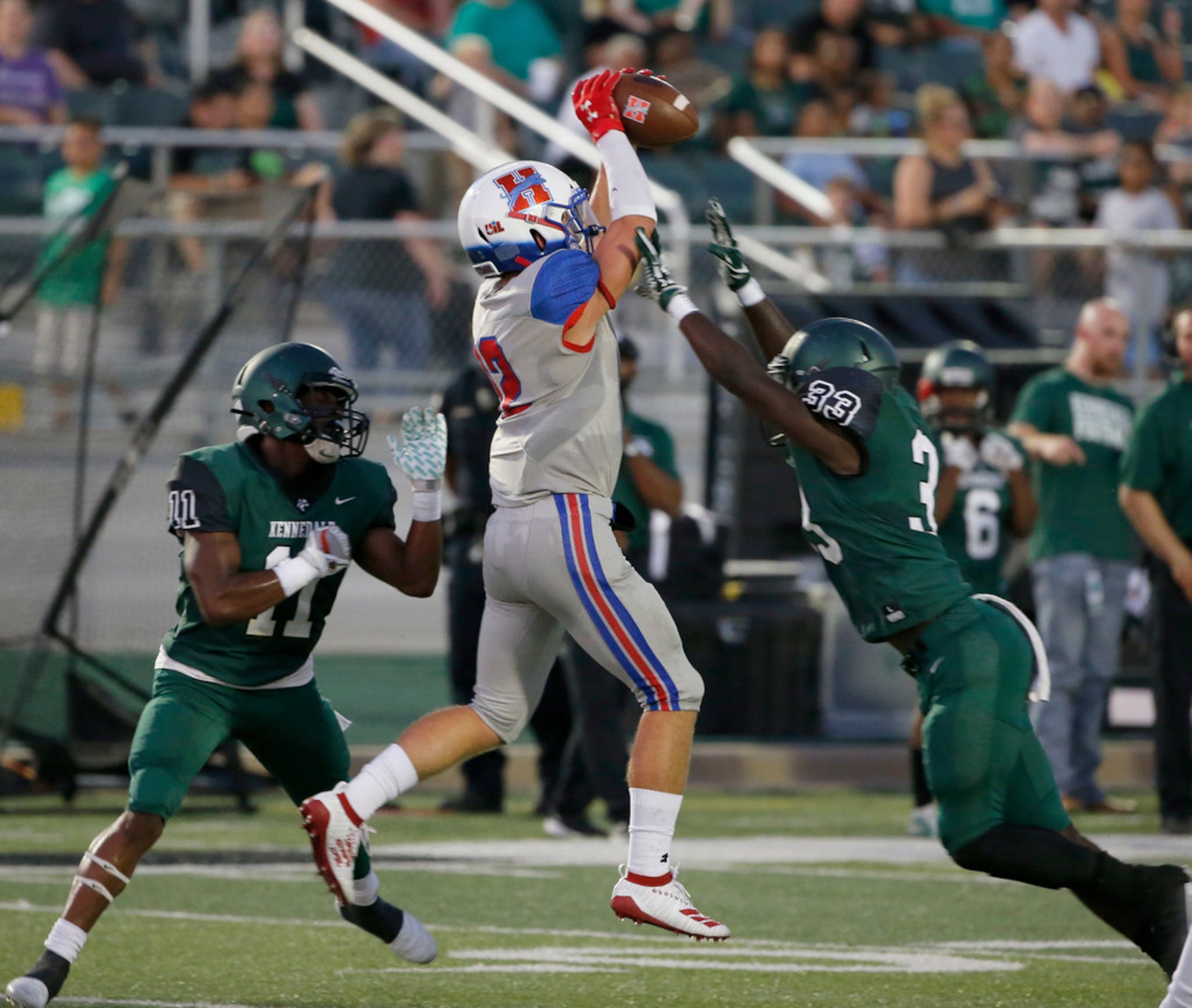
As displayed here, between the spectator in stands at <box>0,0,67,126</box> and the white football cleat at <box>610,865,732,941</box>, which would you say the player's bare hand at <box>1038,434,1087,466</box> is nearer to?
the white football cleat at <box>610,865,732,941</box>

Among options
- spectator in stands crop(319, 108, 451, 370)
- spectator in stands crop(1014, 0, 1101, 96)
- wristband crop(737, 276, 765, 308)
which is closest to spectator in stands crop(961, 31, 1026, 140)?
spectator in stands crop(1014, 0, 1101, 96)

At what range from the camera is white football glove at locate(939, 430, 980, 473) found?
28.1 ft

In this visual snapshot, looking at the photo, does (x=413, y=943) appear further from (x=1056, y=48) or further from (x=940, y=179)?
(x=1056, y=48)

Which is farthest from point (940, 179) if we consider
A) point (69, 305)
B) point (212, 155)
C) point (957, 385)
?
point (69, 305)

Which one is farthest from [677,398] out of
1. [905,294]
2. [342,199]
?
[342,199]

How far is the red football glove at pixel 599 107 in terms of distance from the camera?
529cm

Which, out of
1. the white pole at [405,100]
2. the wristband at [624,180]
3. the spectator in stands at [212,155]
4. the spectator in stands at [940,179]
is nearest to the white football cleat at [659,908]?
the wristband at [624,180]

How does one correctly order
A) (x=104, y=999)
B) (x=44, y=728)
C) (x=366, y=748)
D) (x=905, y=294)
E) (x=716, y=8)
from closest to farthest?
1. (x=104, y=999)
2. (x=44, y=728)
3. (x=366, y=748)
4. (x=905, y=294)
5. (x=716, y=8)

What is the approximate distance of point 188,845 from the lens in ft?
26.9

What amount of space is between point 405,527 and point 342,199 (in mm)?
1978

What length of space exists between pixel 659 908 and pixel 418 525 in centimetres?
117

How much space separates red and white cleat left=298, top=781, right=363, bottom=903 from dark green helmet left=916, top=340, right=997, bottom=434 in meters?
4.29

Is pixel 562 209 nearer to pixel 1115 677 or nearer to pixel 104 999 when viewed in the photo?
pixel 104 999

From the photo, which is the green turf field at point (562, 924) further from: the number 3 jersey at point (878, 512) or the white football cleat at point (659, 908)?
the number 3 jersey at point (878, 512)
